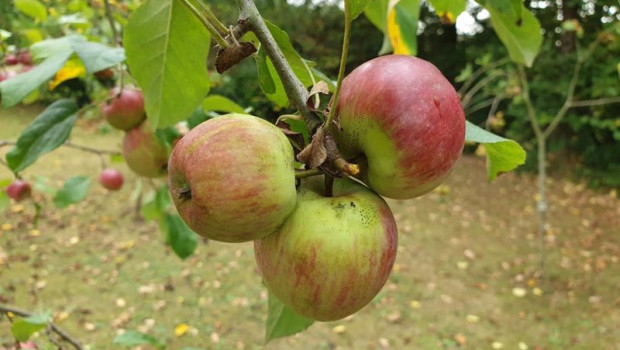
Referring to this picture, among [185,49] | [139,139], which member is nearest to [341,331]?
[139,139]

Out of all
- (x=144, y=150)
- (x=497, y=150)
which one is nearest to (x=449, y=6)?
(x=497, y=150)

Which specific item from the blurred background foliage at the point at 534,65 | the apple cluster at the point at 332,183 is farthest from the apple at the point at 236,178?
the blurred background foliage at the point at 534,65

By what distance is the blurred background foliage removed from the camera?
5.90 metres

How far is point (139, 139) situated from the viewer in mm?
1369

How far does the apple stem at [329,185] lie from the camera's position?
1.67 feet

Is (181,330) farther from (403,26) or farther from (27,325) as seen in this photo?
(403,26)

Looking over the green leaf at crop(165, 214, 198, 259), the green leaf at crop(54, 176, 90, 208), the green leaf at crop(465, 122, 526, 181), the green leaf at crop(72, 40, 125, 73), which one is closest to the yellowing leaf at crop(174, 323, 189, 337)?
the green leaf at crop(54, 176, 90, 208)

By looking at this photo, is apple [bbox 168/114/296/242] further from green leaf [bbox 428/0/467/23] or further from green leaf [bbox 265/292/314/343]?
green leaf [bbox 428/0/467/23]

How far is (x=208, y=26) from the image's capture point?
0.57 metres

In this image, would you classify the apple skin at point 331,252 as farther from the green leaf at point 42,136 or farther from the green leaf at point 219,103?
the green leaf at point 42,136

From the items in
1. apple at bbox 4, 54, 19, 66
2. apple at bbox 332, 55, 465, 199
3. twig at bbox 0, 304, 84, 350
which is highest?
apple at bbox 332, 55, 465, 199

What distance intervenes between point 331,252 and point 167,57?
33 centimetres

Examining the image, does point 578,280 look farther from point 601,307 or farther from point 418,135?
point 418,135

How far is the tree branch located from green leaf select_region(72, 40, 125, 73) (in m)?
0.50
